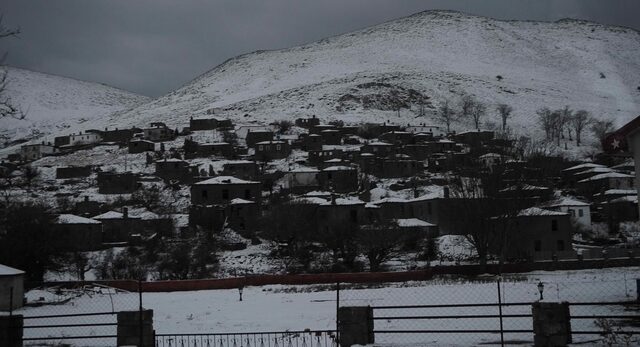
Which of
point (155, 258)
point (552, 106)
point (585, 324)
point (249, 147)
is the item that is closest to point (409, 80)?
point (552, 106)

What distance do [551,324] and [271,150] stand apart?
8294 centimetres

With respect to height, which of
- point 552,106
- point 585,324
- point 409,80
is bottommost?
point 585,324

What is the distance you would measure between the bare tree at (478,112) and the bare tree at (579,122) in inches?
740

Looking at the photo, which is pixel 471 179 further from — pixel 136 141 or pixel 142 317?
pixel 136 141

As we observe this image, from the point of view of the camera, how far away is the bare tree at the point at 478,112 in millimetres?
136250

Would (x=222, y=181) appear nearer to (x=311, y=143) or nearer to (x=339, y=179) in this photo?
(x=339, y=179)

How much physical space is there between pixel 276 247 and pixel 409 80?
387 ft

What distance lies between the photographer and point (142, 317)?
1373cm

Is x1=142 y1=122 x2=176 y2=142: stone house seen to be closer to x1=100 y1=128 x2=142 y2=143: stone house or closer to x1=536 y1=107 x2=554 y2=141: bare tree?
x1=100 y1=128 x2=142 y2=143: stone house

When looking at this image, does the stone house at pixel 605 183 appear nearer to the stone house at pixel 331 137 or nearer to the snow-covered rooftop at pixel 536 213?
the snow-covered rooftop at pixel 536 213

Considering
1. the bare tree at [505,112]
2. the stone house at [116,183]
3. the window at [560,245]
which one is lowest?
the window at [560,245]

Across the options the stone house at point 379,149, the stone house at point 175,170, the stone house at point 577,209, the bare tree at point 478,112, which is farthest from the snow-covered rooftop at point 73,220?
the bare tree at point 478,112

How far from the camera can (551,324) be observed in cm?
1209

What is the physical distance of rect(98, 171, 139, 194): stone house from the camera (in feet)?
264
